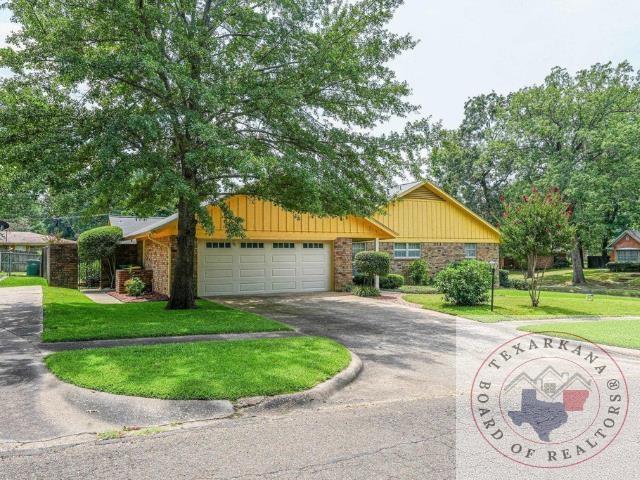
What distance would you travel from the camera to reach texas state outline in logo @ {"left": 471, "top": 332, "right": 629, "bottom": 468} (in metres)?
4.36

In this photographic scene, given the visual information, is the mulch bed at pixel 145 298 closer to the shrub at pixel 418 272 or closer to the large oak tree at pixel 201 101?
the large oak tree at pixel 201 101

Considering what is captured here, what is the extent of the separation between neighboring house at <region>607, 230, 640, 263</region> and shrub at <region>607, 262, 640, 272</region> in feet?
9.09

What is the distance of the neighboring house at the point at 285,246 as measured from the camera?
17.7 metres

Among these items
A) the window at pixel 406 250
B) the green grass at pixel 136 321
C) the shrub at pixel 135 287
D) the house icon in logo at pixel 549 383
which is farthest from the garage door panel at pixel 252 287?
the house icon in logo at pixel 549 383

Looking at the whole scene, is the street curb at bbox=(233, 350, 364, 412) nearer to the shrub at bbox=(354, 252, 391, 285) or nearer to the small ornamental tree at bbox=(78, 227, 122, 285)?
the shrub at bbox=(354, 252, 391, 285)

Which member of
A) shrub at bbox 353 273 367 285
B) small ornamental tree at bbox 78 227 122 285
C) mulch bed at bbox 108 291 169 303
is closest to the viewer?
mulch bed at bbox 108 291 169 303

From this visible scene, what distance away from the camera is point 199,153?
34.3ft

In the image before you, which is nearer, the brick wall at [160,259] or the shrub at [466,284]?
the shrub at [466,284]

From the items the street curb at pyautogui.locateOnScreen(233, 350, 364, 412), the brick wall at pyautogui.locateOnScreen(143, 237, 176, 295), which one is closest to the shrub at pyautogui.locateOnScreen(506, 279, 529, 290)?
the brick wall at pyautogui.locateOnScreen(143, 237, 176, 295)

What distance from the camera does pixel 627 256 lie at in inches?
1761

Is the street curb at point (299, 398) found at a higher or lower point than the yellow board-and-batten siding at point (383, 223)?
lower

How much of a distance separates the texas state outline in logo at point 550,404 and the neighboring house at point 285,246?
26.5 feet

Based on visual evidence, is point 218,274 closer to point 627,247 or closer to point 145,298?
point 145,298

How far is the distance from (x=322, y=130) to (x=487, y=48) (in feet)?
16.1
